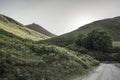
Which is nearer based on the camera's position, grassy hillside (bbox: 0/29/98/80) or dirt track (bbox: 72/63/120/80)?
grassy hillside (bbox: 0/29/98/80)

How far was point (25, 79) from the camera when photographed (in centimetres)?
2706

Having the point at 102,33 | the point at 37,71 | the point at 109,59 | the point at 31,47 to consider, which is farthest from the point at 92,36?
the point at 37,71

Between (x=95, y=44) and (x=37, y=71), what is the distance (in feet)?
378

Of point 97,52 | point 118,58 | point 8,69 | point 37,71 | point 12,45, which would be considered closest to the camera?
point 8,69

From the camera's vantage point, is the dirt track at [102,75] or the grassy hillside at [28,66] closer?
the grassy hillside at [28,66]

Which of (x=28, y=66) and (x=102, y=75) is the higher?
(x=28, y=66)

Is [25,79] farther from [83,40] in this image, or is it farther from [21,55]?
[83,40]

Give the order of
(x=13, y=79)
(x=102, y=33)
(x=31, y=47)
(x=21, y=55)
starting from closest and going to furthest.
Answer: (x=13, y=79) → (x=21, y=55) → (x=31, y=47) → (x=102, y=33)

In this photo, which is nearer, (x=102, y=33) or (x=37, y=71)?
(x=37, y=71)

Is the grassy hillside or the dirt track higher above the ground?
the grassy hillside

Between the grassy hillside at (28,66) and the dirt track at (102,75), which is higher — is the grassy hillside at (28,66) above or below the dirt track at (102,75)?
above

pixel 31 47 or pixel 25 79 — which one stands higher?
pixel 31 47

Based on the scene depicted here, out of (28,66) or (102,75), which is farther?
(102,75)

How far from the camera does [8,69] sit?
94.2ft
